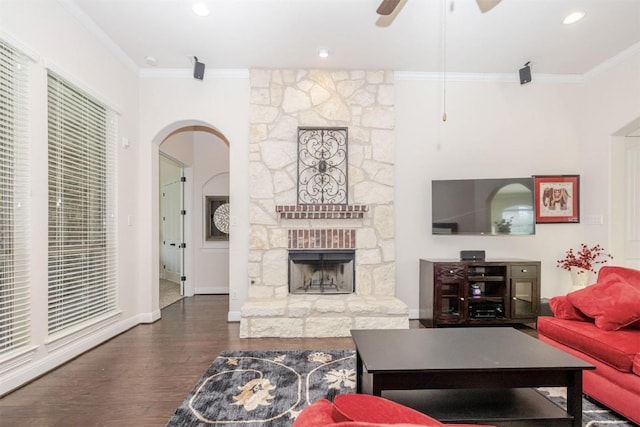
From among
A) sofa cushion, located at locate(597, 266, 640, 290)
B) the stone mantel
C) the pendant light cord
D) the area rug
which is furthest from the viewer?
the stone mantel

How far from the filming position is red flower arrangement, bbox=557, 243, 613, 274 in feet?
13.1

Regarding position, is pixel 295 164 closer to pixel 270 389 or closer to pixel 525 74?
pixel 270 389

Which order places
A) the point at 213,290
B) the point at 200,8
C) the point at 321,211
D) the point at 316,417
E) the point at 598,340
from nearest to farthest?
the point at 316,417 < the point at 598,340 < the point at 200,8 < the point at 321,211 < the point at 213,290

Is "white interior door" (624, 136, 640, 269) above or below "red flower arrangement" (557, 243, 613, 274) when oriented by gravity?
above

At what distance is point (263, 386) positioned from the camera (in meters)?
2.40

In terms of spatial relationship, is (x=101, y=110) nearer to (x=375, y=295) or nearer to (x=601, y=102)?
(x=375, y=295)

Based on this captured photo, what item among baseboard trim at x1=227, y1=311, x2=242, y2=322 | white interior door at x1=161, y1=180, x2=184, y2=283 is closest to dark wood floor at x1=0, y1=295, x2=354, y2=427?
baseboard trim at x1=227, y1=311, x2=242, y2=322

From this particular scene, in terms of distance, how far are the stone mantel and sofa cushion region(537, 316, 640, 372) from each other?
218 centimetres

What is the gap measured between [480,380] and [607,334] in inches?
45.7

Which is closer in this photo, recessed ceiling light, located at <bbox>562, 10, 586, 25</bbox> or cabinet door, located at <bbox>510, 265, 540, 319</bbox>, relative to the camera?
recessed ceiling light, located at <bbox>562, 10, 586, 25</bbox>

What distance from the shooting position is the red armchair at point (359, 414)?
2.44ft

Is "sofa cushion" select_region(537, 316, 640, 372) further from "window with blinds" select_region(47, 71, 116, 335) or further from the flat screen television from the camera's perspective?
"window with blinds" select_region(47, 71, 116, 335)

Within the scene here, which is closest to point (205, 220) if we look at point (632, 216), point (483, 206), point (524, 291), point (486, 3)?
point (483, 206)

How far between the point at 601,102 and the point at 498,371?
4.14 meters
